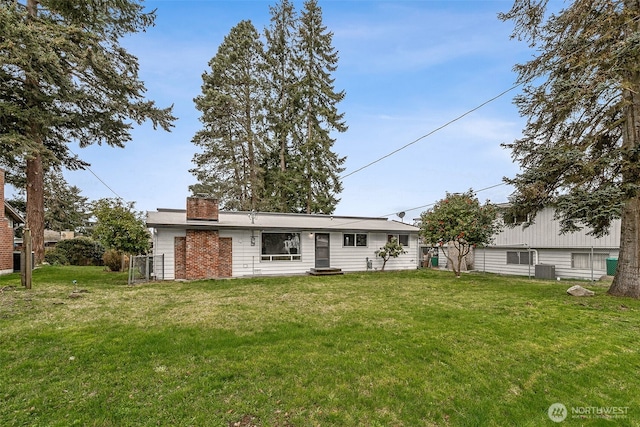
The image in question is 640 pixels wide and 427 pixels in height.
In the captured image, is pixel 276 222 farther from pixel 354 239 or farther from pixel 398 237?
pixel 398 237

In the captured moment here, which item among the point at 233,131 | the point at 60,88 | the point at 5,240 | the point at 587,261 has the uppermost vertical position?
the point at 233,131

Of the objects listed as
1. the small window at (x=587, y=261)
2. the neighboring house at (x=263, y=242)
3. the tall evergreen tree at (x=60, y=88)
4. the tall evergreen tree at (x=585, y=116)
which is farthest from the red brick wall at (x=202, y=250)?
the small window at (x=587, y=261)

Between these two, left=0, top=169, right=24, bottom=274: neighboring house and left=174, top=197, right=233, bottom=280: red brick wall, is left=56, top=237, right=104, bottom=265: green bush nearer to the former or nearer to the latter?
left=0, top=169, right=24, bottom=274: neighboring house

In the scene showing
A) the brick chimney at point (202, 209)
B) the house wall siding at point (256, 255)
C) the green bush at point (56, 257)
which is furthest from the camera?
the green bush at point (56, 257)

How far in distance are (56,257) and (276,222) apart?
16.2 m

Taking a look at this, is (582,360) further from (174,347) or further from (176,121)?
(176,121)

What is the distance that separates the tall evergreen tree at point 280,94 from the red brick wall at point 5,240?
52.4ft

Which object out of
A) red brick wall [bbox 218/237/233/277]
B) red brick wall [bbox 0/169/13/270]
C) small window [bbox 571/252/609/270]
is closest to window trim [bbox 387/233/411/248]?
small window [bbox 571/252/609/270]

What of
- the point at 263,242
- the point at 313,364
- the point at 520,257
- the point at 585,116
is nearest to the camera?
the point at 313,364

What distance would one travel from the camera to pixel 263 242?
49.8ft

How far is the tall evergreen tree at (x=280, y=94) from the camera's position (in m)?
26.8

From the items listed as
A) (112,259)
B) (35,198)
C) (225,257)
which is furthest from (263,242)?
(35,198)

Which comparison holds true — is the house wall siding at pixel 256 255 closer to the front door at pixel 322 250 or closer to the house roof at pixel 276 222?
A: the front door at pixel 322 250

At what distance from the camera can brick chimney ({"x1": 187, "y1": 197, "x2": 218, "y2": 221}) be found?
1392 centimetres
